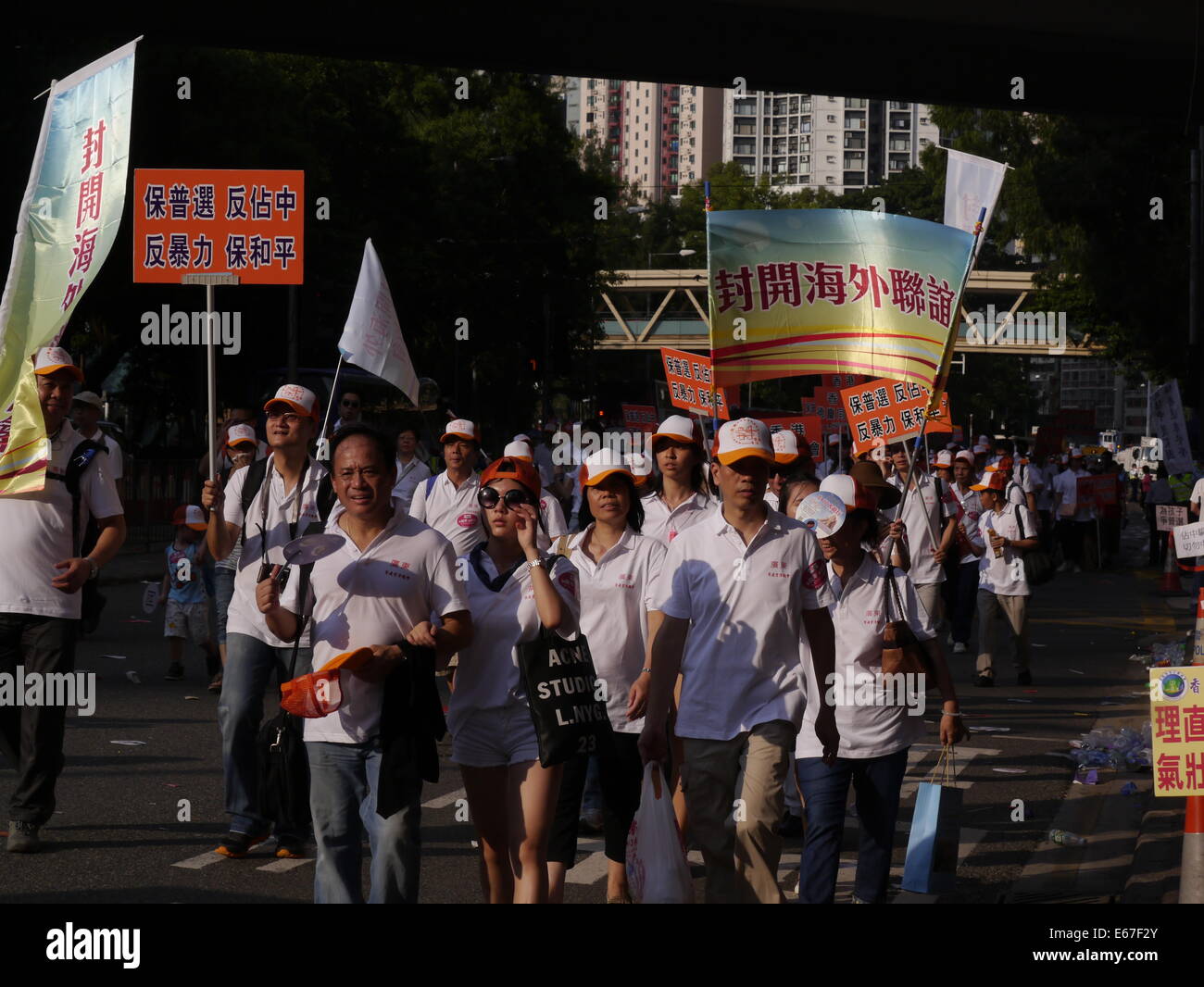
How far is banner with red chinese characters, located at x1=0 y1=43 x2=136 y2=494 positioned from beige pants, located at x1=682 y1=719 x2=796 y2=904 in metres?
2.82

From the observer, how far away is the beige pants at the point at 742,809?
19.2ft

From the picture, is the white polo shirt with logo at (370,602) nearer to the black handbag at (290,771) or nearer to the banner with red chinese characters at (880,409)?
the black handbag at (290,771)

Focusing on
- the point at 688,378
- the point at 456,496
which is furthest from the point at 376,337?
the point at 688,378

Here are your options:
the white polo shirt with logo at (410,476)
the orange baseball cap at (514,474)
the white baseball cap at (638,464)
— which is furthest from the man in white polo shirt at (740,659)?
the white polo shirt with logo at (410,476)

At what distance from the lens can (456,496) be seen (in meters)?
10.3

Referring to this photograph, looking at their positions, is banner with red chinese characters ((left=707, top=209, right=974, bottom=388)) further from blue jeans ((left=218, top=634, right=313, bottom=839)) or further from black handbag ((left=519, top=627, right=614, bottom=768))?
black handbag ((left=519, top=627, right=614, bottom=768))

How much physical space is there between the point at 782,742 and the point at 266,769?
168cm

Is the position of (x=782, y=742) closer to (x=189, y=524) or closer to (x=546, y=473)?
(x=189, y=524)

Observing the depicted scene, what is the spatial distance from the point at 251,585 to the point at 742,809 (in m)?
2.40

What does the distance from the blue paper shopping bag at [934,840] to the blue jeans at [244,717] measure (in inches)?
97.7

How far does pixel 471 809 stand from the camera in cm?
572

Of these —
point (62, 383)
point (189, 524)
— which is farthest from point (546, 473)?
point (62, 383)

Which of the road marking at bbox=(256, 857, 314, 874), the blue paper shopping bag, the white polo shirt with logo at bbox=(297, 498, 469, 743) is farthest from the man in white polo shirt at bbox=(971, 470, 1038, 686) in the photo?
the white polo shirt with logo at bbox=(297, 498, 469, 743)

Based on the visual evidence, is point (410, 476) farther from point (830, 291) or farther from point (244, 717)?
point (244, 717)
